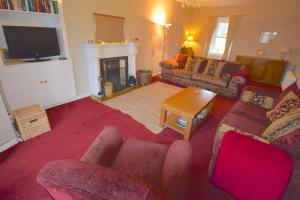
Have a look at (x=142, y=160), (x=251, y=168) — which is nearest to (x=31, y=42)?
(x=142, y=160)

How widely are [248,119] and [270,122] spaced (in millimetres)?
261

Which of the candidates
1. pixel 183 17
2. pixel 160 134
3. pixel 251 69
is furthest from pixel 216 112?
pixel 183 17

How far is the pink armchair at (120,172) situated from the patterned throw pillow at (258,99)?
1.85 m

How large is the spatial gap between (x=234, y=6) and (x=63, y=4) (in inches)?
212

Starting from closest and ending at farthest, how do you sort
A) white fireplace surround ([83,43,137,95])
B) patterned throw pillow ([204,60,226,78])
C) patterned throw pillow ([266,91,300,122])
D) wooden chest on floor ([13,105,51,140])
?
patterned throw pillow ([266,91,300,122])
wooden chest on floor ([13,105,51,140])
white fireplace surround ([83,43,137,95])
patterned throw pillow ([204,60,226,78])

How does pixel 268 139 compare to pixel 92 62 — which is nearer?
pixel 268 139

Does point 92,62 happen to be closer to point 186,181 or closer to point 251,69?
point 186,181

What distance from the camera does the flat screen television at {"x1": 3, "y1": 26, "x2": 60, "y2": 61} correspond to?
2.32 m

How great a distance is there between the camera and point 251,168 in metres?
1.25

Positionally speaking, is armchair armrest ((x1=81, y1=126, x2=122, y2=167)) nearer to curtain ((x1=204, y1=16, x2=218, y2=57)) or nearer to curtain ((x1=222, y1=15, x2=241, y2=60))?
curtain ((x1=222, y1=15, x2=241, y2=60))

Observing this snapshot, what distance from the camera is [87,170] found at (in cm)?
56

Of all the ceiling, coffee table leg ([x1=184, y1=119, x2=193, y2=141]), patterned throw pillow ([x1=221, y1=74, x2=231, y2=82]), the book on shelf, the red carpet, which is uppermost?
the ceiling

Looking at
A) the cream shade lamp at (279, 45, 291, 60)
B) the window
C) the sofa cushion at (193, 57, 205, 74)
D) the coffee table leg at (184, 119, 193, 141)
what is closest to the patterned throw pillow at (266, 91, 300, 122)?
the coffee table leg at (184, 119, 193, 141)

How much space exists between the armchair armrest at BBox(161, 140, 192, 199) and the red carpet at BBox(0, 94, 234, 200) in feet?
2.14
